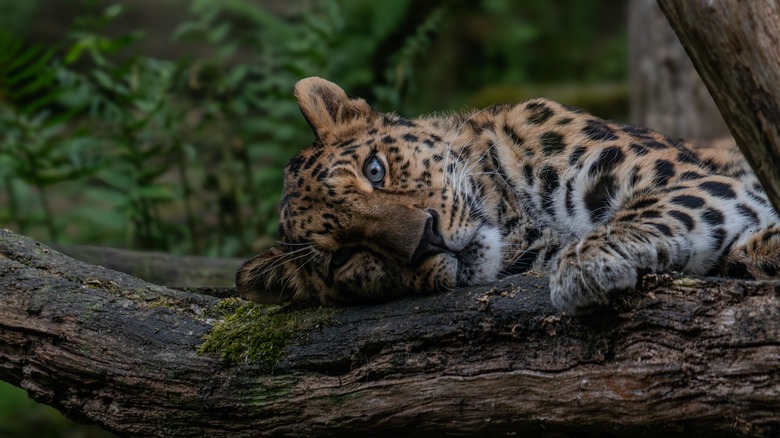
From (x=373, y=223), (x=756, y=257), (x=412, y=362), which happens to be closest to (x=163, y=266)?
(x=373, y=223)

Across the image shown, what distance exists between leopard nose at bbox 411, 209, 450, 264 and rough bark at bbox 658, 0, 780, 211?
202 cm

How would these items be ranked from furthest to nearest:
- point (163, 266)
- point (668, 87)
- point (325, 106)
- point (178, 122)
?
point (668, 87), point (178, 122), point (163, 266), point (325, 106)

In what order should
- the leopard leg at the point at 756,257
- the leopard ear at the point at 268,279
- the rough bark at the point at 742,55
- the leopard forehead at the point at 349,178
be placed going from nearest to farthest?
the rough bark at the point at 742,55 → the leopard leg at the point at 756,257 → the leopard forehead at the point at 349,178 → the leopard ear at the point at 268,279

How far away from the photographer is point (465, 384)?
4.68 metres

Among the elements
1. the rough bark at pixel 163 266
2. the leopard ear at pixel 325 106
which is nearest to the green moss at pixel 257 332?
the leopard ear at pixel 325 106

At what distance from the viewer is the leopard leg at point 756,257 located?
5.13m

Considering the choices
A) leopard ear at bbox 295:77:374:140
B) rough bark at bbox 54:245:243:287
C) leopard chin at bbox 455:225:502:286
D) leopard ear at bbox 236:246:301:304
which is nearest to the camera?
leopard chin at bbox 455:225:502:286

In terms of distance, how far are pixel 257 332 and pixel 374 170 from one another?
4.38ft

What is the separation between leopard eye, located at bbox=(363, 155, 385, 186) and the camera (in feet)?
18.9

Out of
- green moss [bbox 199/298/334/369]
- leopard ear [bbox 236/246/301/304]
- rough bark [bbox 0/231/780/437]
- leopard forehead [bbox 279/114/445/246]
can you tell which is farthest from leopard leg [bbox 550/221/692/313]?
leopard ear [bbox 236/246/301/304]

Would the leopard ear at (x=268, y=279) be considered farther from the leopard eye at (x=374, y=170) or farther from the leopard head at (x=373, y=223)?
the leopard eye at (x=374, y=170)

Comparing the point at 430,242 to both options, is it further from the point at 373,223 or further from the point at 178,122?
the point at 178,122

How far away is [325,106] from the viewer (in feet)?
21.1

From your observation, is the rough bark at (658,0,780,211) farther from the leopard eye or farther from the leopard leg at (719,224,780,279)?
the leopard eye
